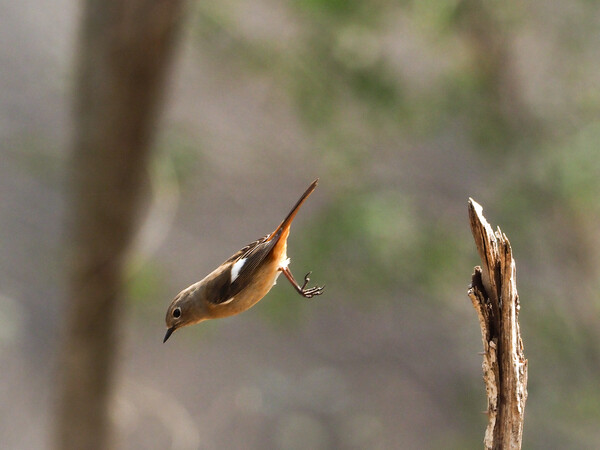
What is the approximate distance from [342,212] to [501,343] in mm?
4365

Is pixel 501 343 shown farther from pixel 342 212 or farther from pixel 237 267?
pixel 342 212

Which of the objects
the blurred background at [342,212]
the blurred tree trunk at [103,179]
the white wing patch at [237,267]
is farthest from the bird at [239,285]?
the blurred background at [342,212]

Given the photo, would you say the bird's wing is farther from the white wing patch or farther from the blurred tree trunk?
the blurred tree trunk

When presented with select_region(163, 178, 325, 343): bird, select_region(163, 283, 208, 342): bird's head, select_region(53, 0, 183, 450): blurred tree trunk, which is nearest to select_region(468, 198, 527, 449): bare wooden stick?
select_region(163, 178, 325, 343): bird

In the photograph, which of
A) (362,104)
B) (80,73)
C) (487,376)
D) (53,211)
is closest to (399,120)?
(362,104)

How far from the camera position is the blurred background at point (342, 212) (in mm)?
5328

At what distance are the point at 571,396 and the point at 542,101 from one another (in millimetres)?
2432

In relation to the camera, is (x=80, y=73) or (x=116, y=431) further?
(x=116, y=431)

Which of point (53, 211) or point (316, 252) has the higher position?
point (316, 252)

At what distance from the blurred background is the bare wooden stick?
297 centimetres

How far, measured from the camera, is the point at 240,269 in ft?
2.68

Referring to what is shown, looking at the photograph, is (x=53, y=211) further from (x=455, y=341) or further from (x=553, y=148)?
(x=553, y=148)

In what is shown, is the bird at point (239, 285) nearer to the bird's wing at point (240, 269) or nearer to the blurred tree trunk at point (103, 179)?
the bird's wing at point (240, 269)

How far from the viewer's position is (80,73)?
363 centimetres
